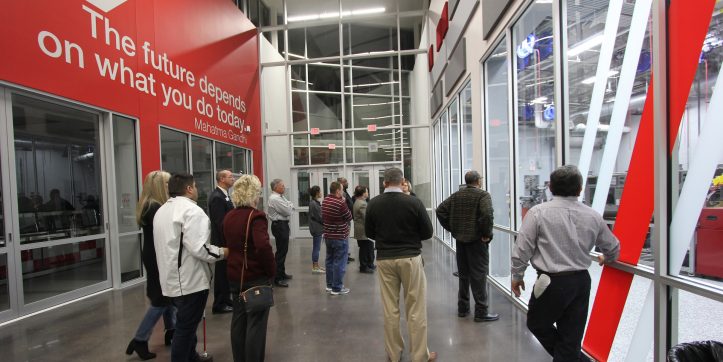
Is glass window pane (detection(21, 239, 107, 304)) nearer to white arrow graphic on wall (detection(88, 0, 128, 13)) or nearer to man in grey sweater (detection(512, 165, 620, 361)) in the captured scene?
white arrow graphic on wall (detection(88, 0, 128, 13))

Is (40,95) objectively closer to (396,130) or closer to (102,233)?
(102,233)

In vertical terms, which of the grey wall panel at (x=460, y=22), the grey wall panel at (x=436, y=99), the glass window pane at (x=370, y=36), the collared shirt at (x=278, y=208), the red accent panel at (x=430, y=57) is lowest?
the collared shirt at (x=278, y=208)

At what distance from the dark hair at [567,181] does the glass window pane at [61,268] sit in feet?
17.5

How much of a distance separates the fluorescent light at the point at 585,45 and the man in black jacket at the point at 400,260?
6.27ft

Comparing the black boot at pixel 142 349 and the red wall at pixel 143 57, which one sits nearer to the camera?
the black boot at pixel 142 349

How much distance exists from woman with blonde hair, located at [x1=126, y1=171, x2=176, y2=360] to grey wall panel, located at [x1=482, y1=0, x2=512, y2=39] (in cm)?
379

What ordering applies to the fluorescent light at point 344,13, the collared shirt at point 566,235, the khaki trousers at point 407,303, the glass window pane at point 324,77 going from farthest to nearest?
the glass window pane at point 324,77
the fluorescent light at point 344,13
the khaki trousers at point 407,303
the collared shirt at point 566,235

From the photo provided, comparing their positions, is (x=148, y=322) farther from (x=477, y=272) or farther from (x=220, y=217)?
(x=477, y=272)

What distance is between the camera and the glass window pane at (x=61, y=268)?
429 cm

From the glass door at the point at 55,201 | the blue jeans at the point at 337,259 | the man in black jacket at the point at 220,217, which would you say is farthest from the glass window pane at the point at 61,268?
the blue jeans at the point at 337,259

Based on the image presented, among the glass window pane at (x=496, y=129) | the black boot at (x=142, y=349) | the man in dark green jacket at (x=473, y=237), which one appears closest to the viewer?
the black boot at (x=142, y=349)

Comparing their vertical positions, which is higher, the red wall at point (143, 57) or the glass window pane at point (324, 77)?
the glass window pane at point (324, 77)

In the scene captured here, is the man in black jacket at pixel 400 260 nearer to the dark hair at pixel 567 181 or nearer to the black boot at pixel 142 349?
the dark hair at pixel 567 181

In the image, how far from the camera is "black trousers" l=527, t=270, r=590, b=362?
2053mm
